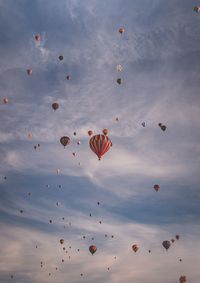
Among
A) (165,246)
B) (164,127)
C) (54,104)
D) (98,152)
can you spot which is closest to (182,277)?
(165,246)

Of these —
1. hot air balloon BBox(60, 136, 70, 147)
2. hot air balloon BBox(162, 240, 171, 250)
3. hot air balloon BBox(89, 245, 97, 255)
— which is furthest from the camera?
hot air balloon BBox(162, 240, 171, 250)

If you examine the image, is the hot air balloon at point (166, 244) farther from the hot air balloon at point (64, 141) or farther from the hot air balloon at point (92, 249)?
the hot air balloon at point (64, 141)

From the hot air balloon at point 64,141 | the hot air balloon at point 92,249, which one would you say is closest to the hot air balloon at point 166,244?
the hot air balloon at point 92,249

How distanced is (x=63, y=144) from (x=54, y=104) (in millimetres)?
6213

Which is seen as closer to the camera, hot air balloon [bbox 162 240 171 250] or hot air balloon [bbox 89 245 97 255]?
hot air balloon [bbox 89 245 97 255]

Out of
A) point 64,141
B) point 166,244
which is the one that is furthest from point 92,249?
point 64,141

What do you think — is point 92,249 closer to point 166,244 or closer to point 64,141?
point 166,244

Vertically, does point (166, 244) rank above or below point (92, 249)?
above

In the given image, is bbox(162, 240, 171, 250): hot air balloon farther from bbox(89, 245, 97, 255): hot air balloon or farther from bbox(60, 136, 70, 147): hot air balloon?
bbox(60, 136, 70, 147): hot air balloon

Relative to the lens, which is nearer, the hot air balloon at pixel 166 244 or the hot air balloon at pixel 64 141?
the hot air balloon at pixel 64 141

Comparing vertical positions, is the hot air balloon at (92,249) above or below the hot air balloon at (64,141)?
below

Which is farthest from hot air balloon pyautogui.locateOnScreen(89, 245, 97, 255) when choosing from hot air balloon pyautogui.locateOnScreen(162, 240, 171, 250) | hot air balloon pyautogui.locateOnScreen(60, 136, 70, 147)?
hot air balloon pyautogui.locateOnScreen(60, 136, 70, 147)

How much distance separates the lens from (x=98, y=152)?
53.5 m

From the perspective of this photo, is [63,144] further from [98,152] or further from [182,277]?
[182,277]
